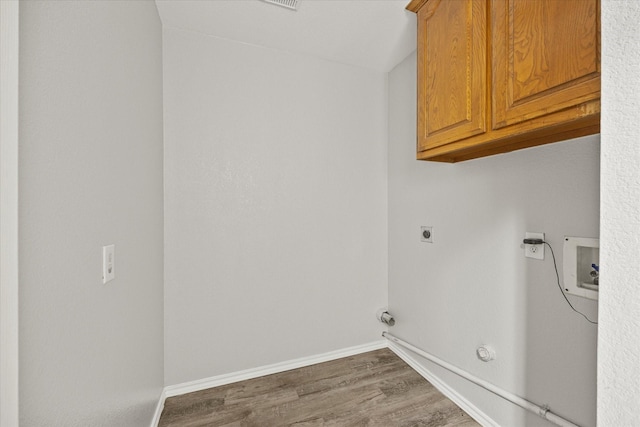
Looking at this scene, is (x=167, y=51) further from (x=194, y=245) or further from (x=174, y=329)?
(x=174, y=329)

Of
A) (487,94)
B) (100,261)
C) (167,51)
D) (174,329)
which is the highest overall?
(167,51)

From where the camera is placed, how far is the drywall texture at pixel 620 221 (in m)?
0.46

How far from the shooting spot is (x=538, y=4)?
0.96 metres

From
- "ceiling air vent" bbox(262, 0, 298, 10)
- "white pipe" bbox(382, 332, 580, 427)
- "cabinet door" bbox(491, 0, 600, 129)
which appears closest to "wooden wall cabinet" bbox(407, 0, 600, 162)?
"cabinet door" bbox(491, 0, 600, 129)

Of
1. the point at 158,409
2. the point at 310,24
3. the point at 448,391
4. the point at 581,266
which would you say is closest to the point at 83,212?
the point at 158,409

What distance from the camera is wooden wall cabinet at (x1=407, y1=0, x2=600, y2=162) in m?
0.86

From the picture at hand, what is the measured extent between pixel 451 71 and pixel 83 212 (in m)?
1.61

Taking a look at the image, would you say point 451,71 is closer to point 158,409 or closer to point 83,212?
point 83,212

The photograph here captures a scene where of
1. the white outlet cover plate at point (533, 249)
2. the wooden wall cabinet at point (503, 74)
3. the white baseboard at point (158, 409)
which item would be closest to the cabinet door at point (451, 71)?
the wooden wall cabinet at point (503, 74)

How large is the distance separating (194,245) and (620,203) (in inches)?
74.6

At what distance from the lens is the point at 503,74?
3.56ft

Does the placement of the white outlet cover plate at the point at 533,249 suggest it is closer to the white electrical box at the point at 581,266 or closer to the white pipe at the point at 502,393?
the white electrical box at the point at 581,266
